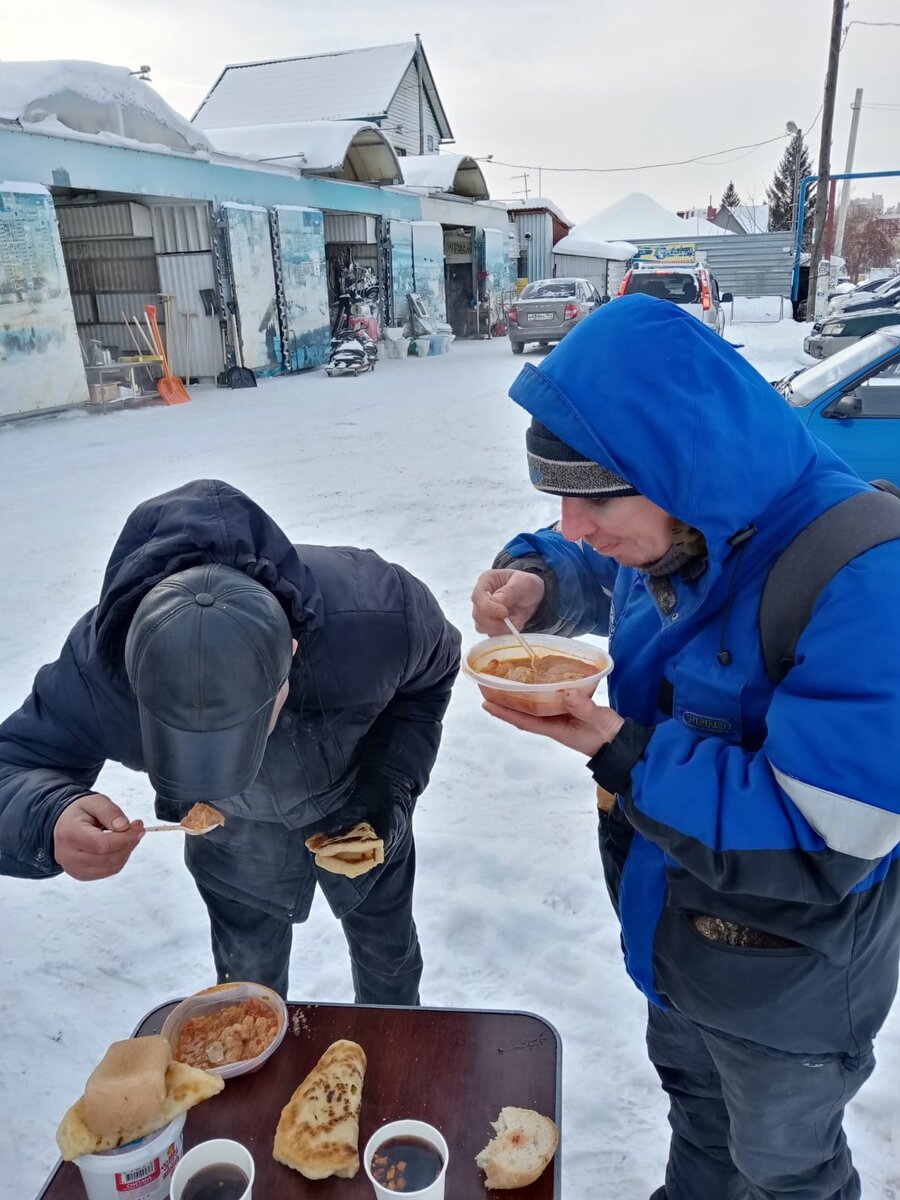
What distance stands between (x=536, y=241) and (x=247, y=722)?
33817 mm

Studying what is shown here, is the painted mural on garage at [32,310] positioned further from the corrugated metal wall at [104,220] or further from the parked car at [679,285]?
the parked car at [679,285]

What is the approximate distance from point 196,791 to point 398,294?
22884mm

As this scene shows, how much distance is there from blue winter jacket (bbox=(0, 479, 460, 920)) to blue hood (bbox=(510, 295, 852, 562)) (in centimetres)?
71

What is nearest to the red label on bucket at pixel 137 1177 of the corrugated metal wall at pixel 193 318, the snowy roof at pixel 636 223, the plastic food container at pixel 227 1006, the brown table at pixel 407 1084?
the brown table at pixel 407 1084

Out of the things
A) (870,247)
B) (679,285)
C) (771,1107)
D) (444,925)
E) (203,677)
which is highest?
(870,247)

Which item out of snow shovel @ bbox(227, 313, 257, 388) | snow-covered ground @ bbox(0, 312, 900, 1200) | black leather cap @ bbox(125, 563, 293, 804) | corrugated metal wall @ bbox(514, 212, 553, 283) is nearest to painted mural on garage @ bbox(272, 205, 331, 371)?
snow shovel @ bbox(227, 313, 257, 388)

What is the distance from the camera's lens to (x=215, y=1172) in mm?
1398

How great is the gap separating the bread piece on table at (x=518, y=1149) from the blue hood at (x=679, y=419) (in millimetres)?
1040

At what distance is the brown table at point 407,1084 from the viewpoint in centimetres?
146

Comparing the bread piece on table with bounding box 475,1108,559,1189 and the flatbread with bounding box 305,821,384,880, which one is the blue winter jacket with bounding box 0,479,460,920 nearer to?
the flatbread with bounding box 305,821,384,880

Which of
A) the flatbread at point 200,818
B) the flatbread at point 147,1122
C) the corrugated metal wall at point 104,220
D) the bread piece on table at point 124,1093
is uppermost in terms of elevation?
the corrugated metal wall at point 104,220

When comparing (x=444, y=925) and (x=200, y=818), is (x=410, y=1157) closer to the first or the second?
(x=200, y=818)

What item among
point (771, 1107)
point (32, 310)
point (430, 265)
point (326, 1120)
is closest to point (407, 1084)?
point (326, 1120)

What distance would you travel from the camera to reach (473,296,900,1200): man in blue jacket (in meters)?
1.19
